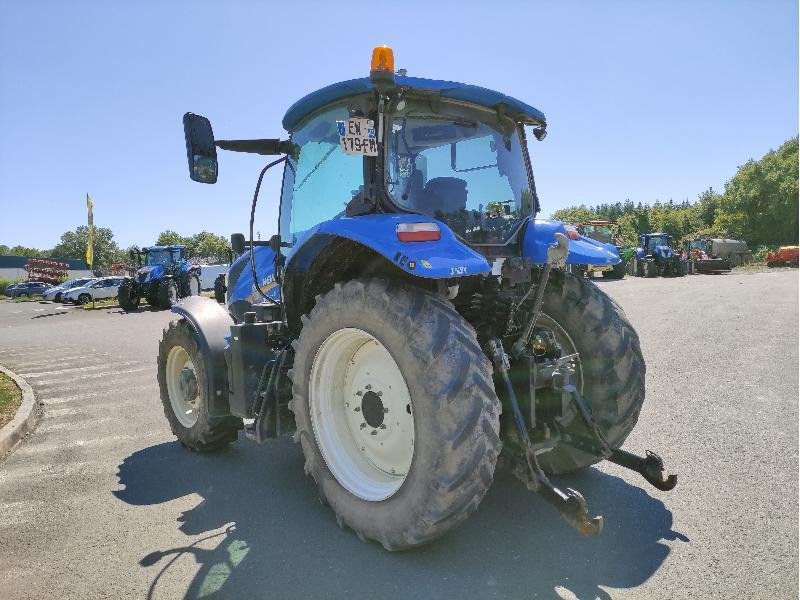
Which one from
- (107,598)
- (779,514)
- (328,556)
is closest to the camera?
(107,598)

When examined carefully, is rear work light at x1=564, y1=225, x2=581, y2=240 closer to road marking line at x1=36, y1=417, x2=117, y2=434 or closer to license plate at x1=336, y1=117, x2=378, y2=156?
license plate at x1=336, y1=117, x2=378, y2=156

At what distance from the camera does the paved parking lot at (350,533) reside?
256 centimetres

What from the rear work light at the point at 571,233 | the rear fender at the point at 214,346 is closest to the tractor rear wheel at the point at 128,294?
the rear fender at the point at 214,346

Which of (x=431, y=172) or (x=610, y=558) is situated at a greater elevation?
(x=431, y=172)

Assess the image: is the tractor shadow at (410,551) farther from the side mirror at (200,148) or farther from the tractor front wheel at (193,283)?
the tractor front wheel at (193,283)

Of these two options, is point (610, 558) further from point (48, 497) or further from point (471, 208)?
point (48, 497)

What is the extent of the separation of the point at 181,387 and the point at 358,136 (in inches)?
113

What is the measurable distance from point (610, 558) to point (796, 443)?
2538 millimetres

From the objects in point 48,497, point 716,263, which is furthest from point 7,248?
point 48,497

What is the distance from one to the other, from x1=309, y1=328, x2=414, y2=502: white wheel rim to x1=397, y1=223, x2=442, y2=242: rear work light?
64 cm

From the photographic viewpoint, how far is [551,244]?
334cm

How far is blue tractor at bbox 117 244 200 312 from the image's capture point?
22234mm

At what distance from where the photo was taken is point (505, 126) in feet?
12.1

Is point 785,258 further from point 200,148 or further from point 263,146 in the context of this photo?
point 200,148
